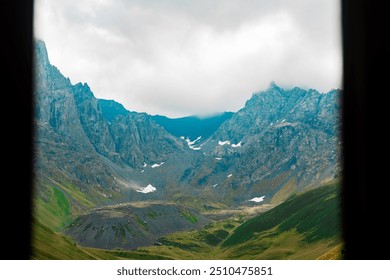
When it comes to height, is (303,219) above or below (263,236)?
above

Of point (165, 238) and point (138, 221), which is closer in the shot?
point (165, 238)

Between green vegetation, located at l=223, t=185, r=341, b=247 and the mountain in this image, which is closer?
the mountain

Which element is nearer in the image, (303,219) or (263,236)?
(303,219)

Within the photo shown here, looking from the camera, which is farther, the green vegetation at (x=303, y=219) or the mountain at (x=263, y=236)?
the green vegetation at (x=303, y=219)
